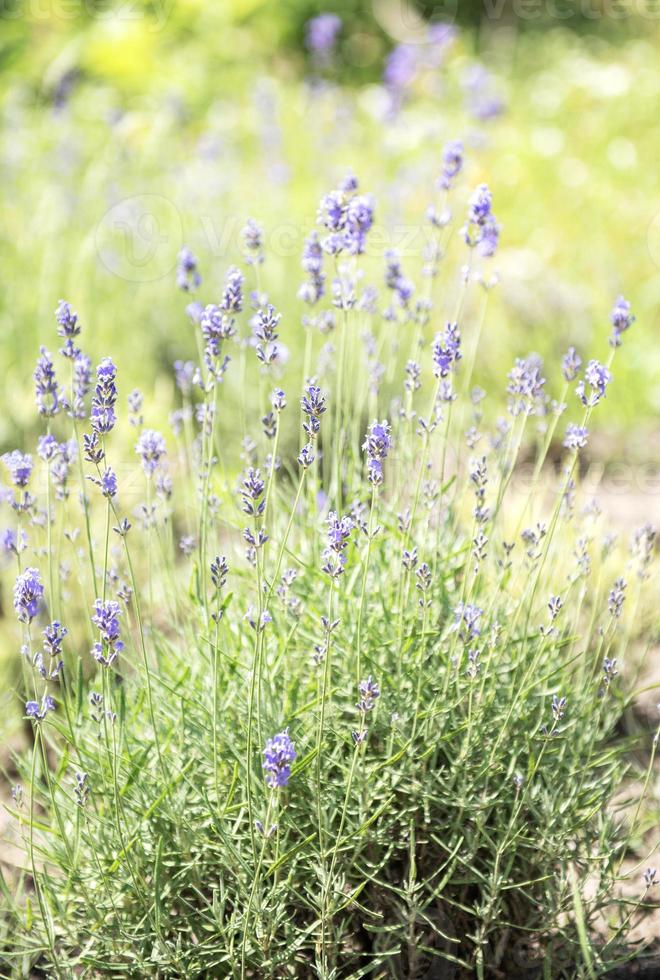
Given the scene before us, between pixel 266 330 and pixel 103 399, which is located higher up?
pixel 266 330

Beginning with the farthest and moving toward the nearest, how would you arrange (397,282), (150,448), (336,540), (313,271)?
1. (397,282)
2. (313,271)
3. (150,448)
4. (336,540)

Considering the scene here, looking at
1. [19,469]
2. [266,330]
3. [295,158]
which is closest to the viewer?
[266,330]

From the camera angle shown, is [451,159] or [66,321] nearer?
[66,321]

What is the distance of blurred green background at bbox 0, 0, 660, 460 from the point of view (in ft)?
15.3

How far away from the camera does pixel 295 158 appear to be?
277 inches

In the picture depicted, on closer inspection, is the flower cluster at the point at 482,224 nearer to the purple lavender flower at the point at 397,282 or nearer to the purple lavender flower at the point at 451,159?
the purple lavender flower at the point at 451,159

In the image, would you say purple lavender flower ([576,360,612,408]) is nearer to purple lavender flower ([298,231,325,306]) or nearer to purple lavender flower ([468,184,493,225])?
purple lavender flower ([468,184,493,225])

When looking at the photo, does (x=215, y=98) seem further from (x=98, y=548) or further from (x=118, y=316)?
(x=98, y=548)

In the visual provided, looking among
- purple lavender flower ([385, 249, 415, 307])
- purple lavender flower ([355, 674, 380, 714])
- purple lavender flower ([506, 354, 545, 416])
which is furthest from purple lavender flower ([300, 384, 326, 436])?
purple lavender flower ([385, 249, 415, 307])

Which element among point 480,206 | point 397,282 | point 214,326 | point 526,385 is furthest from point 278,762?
point 397,282

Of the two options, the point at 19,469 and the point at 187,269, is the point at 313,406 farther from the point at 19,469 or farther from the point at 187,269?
the point at 187,269

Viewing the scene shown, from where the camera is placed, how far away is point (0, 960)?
1.93 meters

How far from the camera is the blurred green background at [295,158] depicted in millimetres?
4676

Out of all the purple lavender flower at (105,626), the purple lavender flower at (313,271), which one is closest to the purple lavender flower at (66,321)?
the purple lavender flower at (105,626)
